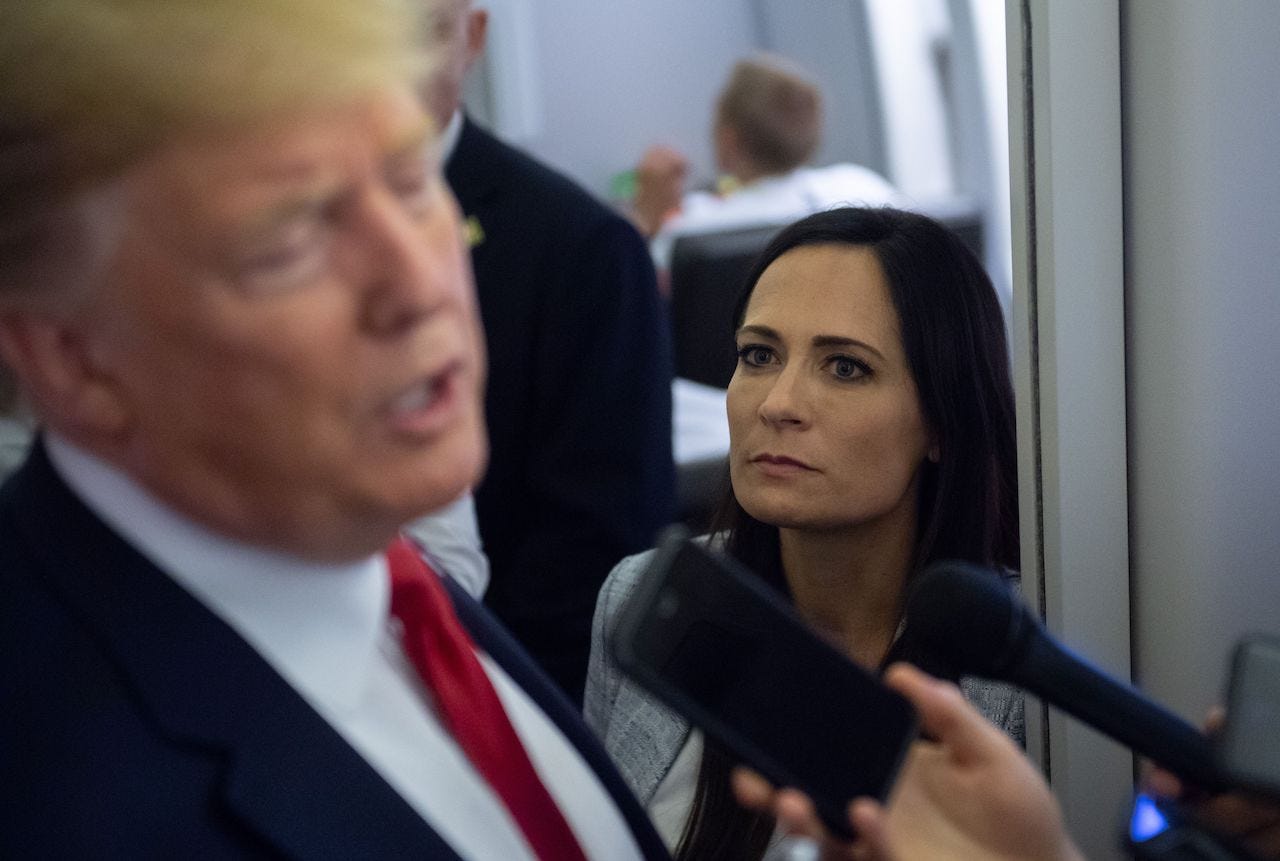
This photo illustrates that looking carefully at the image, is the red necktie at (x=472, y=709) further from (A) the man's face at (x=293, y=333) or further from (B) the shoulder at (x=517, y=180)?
(B) the shoulder at (x=517, y=180)

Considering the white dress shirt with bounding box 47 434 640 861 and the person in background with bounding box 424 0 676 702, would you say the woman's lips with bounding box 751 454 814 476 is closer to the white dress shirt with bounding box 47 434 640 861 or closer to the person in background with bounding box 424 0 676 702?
the person in background with bounding box 424 0 676 702

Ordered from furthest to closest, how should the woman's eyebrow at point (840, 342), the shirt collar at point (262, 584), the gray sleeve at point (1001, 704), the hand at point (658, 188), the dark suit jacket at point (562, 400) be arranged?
the hand at point (658, 188) → the dark suit jacket at point (562, 400) → the woman's eyebrow at point (840, 342) → the gray sleeve at point (1001, 704) → the shirt collar at point (262, 584)

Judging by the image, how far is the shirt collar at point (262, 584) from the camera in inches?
28.2

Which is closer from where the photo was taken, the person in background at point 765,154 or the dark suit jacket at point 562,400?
the dark suit jacket at point 562,400

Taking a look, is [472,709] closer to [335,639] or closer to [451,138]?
[335,639]

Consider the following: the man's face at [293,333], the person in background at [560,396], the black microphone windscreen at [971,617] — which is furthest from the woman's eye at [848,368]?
the man's face at [293,333]

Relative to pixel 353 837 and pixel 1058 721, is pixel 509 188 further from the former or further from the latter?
pixel 353 837

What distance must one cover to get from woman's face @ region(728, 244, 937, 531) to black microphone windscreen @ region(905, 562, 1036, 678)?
0.58m

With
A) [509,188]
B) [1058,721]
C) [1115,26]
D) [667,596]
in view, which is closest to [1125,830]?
[667,596]

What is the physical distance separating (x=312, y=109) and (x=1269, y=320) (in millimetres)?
844

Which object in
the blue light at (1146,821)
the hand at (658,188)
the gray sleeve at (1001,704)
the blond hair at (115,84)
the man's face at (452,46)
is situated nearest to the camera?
the blond hair at (115,84)

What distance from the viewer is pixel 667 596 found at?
2.50 feet

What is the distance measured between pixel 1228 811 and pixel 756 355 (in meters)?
0.84

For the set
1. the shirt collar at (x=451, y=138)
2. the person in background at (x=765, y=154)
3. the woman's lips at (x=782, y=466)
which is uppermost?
A: the shirt collar at (x=451, y=138)
